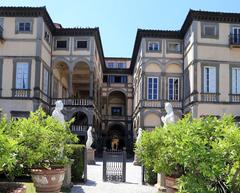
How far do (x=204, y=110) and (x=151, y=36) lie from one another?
31.4ft

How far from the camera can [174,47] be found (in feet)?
115

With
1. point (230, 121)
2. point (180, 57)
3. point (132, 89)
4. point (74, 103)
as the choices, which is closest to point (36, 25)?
point (74, 103)

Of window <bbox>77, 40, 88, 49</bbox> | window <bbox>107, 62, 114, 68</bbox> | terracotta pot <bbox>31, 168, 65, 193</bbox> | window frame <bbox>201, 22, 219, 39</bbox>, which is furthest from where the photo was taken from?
window <bbox>107, 62, 114, 68</bbox>

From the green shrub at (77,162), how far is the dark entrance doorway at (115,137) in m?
35.0

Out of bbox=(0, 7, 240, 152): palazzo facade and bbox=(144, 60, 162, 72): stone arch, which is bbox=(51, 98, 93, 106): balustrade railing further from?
bbox=(144, 60, 162, 72): stone arch

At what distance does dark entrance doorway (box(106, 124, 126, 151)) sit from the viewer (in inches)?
1984

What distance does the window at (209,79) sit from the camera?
30.0 meters

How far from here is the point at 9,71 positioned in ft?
99.9

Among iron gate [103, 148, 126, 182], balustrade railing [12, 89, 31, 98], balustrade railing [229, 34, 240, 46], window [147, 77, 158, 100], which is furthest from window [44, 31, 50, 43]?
iron gate [103, 148, 126, 182]

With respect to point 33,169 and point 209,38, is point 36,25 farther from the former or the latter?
point 33,169

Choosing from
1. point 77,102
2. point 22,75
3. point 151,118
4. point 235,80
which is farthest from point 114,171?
point 77,102

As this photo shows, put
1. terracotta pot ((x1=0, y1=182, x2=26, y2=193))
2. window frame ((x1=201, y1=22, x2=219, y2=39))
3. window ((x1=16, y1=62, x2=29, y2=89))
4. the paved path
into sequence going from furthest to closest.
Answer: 1. window frame ((x1=201, y1=22, x2=219, y2=39))
2. window ((x1=16, y1=62, x2=29, y2=89))
3. the paved path
4. terracotta pot ((x1=0, y1=182, x2=26, y2=193))

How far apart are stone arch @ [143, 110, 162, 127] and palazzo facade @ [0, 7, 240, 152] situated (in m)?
0.02

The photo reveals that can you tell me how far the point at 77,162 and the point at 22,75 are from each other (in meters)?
17.7
